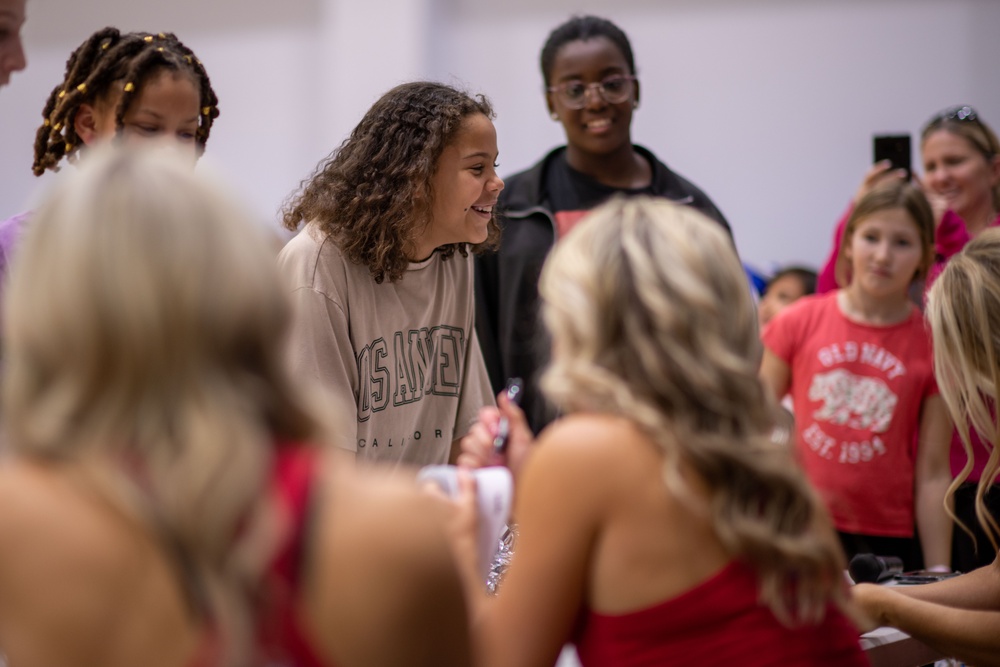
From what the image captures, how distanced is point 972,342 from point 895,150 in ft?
5.49

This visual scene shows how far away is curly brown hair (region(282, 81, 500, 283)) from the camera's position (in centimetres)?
206

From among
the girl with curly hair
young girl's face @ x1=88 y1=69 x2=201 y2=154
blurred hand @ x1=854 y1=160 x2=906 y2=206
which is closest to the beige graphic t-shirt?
the girl with curly hair

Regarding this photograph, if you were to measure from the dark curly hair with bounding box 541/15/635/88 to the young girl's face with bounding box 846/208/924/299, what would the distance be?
2.59 feet

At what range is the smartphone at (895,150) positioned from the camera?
135 inches

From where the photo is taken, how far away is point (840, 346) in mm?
2949

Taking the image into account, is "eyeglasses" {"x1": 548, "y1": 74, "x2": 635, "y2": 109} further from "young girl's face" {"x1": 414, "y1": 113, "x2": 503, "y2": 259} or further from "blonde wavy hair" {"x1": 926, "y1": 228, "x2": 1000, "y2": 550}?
"blonde wavy hair" {"x1": 926, "y1": 228, "x2": 1000, "y2": 550}

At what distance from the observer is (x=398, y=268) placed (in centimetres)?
209

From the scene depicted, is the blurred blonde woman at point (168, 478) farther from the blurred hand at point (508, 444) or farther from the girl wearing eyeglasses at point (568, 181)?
the girl wearing eyeglasses at point (568, 181)

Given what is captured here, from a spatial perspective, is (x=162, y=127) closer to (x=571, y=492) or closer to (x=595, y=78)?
(x=571, y=492)

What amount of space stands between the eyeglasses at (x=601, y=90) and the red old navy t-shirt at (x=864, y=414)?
83 cm

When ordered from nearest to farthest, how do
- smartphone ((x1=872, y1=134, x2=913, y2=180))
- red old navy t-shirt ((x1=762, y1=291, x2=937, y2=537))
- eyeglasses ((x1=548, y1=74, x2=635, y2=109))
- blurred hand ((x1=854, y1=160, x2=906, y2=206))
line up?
red old navy t-shirt ((x1=762, y1=291, x2=937, y2=537))
eyeglasses ((x1=548, y1=74, x2=635, y2=109))
blurred hand ((x1=854, y1=160, x2=906, y2=206))
smartphone ((x1=872, y1=134, x2=913, y2=180))

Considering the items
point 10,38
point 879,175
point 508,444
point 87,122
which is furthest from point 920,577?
point 10,38

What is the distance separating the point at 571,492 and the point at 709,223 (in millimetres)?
334

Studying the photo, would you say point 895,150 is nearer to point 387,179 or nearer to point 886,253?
point 886,253
